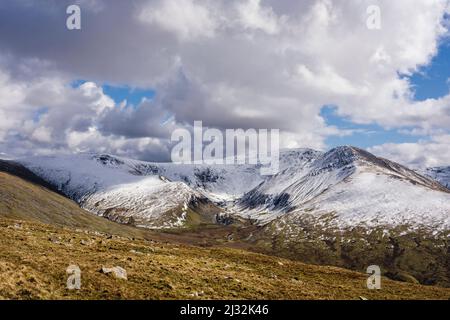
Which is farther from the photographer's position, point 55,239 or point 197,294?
point 55,239

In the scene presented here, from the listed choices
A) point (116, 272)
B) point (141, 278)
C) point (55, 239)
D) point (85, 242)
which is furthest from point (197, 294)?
point (55, 239)

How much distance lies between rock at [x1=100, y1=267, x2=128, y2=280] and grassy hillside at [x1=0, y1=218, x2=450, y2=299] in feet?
1.79

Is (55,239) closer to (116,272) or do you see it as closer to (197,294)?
(116,272)

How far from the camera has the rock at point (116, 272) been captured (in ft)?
92.8

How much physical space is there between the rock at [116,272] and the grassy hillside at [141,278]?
1.79 ft

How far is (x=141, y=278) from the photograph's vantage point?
1139 inches

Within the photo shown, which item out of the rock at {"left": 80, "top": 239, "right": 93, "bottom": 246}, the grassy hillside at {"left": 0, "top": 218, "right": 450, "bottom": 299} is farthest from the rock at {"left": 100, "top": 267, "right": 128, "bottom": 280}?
the rock at {"left": 80, "top": 239, "right": 93, "bottom": 246}

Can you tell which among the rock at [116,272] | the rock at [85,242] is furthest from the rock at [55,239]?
the rock at [116,272]

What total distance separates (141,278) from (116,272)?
1.73m

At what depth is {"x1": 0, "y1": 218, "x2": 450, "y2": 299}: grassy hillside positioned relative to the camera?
82.8 feet

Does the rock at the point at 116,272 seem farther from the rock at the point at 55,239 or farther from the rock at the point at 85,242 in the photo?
the rock at the point at 85,242
